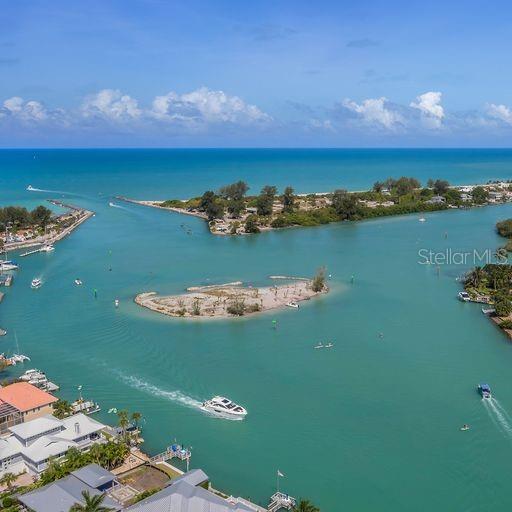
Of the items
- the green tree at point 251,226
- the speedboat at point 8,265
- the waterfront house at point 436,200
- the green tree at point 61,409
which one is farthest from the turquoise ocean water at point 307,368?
the waterfront house at point 436,200

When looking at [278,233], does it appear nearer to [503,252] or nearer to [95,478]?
[503,252]

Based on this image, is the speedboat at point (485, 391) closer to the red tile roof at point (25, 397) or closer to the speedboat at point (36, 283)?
the red tile roof at point (25, 397)

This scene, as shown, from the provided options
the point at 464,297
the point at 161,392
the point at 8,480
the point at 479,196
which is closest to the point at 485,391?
the point at 161,392

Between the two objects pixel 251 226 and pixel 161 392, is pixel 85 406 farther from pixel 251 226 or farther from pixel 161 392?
pixel 251 226

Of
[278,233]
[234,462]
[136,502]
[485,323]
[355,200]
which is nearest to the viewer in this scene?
[136,502]

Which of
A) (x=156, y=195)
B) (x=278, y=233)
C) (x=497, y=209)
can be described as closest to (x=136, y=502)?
(x=278, y=233)
